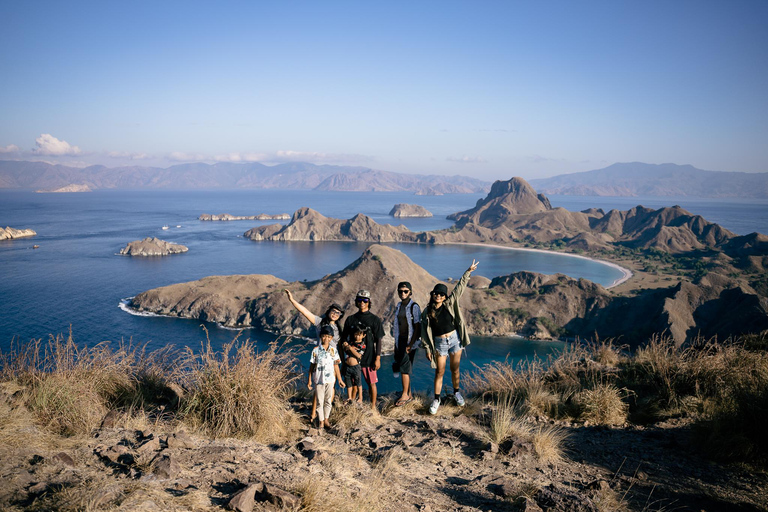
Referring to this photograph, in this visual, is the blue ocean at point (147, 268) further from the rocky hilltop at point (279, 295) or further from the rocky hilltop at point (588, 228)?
the rocky hilltop at point (588, 228)

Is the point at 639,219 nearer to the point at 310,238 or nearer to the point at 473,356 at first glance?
the point at 310,238

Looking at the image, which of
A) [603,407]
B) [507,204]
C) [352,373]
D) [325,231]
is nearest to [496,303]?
[603,407]

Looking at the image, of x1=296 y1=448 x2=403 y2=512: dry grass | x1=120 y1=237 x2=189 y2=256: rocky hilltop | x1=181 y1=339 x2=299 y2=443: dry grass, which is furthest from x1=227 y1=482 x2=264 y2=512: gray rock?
x1=120 y1=237 x2=189 y2=256: rocky hilltop

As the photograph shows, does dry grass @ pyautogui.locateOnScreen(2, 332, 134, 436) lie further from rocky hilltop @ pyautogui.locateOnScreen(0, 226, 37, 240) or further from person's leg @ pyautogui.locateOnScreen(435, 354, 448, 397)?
rocky hilltop @ pyautogui.locateOnScreen(0, 226, 37, 240)

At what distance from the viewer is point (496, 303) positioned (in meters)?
54.5

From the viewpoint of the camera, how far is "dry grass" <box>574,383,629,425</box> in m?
6.27

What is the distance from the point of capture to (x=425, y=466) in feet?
15.8

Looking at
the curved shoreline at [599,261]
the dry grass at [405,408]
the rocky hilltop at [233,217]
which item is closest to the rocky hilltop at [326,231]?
the curved shoreline at [599,261]

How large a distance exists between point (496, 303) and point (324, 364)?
51.0m

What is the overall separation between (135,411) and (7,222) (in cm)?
17479

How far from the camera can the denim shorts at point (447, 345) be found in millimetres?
6633

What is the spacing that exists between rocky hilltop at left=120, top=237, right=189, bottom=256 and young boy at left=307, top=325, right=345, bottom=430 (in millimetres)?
99219

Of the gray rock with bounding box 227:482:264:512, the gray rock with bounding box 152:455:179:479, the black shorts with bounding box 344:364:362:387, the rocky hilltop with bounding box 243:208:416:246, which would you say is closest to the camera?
the gray rock with bounding box 227:482:264:512

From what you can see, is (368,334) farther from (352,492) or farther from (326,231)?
(326,231)
